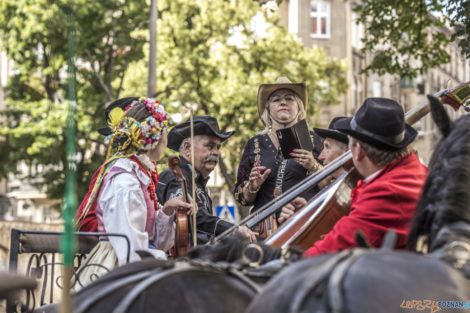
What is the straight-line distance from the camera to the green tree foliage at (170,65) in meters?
22.8

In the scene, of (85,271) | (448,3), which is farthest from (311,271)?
(448,3)

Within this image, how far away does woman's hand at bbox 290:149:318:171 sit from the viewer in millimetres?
6039

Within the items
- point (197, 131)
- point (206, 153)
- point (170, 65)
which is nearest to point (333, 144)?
point (206, 153)

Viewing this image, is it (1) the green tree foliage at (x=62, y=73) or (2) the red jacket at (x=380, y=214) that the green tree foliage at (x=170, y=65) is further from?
(2) the red jacket at (x=380, y=214)

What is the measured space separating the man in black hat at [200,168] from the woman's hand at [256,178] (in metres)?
0.36

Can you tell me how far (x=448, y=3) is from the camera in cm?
1053

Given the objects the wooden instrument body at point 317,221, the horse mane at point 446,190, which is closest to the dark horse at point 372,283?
the horse mane at point 446,190

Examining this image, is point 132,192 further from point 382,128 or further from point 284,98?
point 284,98

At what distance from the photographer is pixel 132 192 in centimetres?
484

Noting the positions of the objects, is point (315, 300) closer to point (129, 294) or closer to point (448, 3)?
point (129, 294)

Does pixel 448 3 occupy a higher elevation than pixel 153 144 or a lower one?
higher

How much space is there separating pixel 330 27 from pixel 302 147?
39.1 metres

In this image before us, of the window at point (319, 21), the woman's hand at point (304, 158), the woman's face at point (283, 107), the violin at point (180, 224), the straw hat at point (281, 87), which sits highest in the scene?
the window at point (319, 21)

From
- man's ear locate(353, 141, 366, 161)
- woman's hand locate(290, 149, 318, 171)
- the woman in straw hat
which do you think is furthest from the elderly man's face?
man's ear locate(353, 141, 366, 161)
